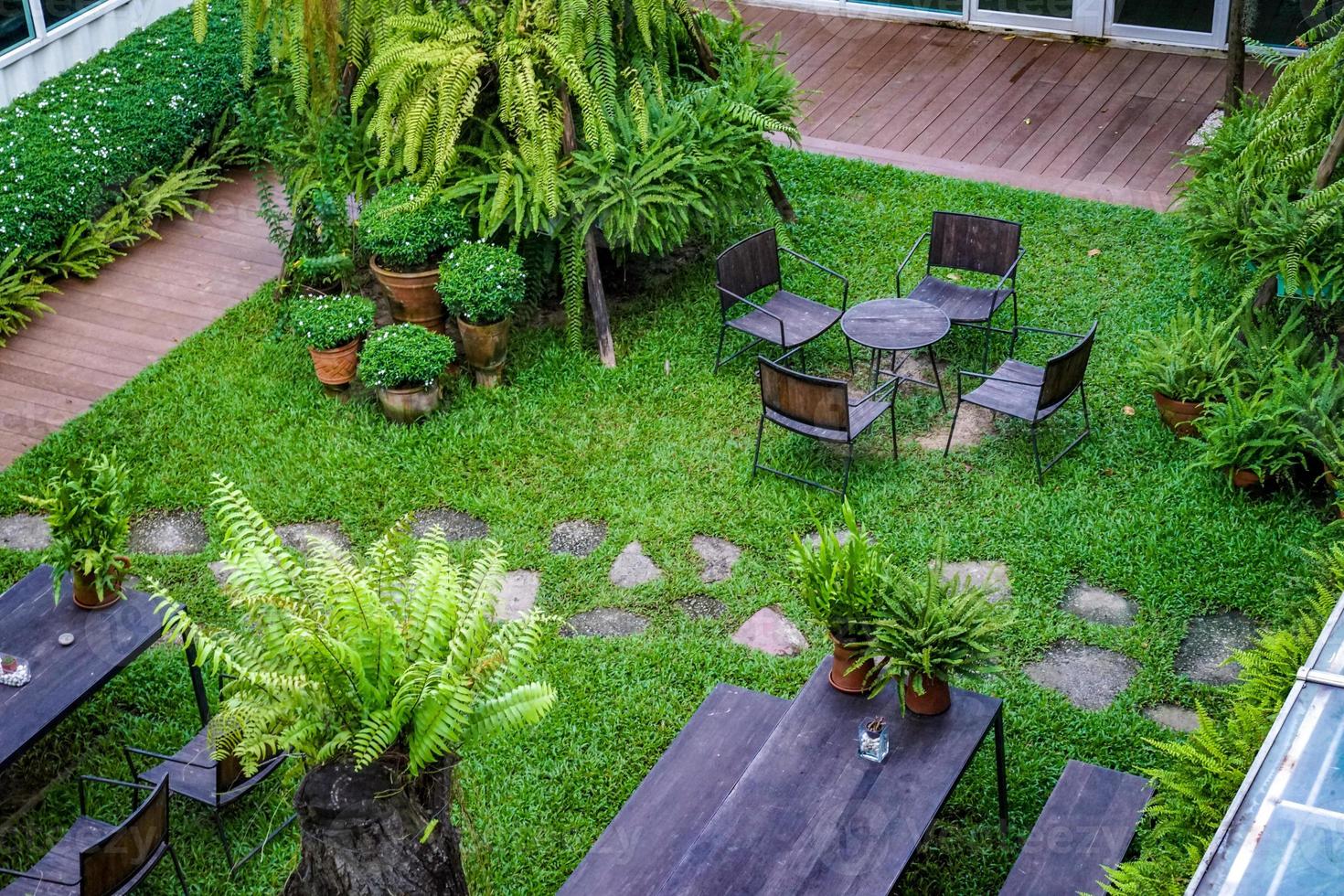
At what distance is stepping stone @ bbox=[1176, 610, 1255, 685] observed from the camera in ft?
20.7

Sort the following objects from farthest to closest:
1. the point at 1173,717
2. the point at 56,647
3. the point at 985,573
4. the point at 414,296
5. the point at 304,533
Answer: the point at 414,296 < the point at 304,533 < the point at 985,573 < the point at 1173,717 < the point at 56,647

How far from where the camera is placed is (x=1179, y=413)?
764 centimetres

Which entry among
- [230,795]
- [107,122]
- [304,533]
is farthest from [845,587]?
[107,122]

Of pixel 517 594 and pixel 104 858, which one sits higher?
pixel 104 858

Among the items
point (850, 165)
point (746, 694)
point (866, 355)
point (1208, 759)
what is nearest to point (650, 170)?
point (866, 355)

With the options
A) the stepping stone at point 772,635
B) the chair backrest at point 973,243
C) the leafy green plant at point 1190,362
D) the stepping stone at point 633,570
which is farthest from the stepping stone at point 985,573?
the chair backrest at point 973,243

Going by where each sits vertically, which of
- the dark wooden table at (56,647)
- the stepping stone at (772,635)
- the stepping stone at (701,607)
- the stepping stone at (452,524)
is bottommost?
the stepping stone at (772,635)

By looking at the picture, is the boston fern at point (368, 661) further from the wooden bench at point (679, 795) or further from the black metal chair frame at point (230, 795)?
the black metal chair frame at point (230, 795)

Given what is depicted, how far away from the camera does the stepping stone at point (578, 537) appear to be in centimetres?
728

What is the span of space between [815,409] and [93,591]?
354cm

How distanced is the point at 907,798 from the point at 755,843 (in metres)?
0.56

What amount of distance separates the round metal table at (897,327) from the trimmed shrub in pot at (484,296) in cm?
194

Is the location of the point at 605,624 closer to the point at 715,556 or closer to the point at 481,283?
the point at 715,556

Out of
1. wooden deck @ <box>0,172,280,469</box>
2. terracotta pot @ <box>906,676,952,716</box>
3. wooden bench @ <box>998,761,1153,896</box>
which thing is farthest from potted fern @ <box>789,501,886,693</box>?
wooden deck @ <box>0,172,280,469</box>
